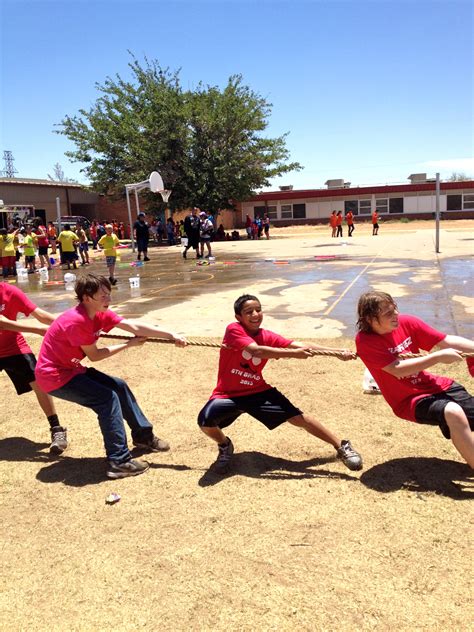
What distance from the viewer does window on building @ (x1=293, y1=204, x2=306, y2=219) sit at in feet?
171

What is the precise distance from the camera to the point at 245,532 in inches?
129

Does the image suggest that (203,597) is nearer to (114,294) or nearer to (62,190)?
(114,294)

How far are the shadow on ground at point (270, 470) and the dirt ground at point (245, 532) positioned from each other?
2cm

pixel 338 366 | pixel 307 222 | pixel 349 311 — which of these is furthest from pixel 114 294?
pixel 307 222

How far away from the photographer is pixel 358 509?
11.4 ft

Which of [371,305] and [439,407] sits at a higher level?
[371,305]

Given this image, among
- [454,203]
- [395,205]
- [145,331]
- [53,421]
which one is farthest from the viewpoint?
[395,205]

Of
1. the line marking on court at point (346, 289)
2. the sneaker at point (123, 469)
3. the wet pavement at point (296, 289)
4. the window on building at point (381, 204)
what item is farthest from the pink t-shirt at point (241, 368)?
the window on building at point (381, 204)

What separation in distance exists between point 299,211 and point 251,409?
49786mm

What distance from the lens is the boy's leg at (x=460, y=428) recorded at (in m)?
3.50

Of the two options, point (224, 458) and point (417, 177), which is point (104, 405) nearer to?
point (224, 458)

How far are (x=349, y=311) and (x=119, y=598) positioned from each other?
7847mm

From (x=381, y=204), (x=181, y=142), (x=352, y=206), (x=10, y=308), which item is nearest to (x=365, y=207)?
(x=352, y=206)

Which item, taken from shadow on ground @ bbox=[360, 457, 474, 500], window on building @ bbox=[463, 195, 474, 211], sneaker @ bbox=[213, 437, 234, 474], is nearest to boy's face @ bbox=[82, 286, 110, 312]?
sneaker @ bbox=[213, 437, 234, 474]
